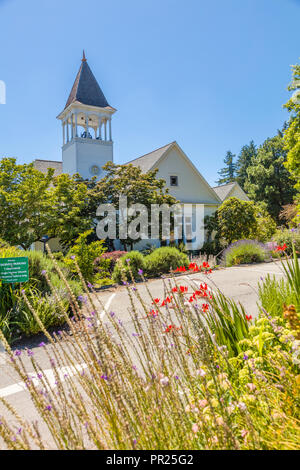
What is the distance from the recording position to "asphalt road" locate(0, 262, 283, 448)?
10.4 feet

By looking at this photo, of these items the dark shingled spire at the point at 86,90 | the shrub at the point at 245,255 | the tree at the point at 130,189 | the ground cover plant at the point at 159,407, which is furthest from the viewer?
the dark shingled spire at the point at 86,90

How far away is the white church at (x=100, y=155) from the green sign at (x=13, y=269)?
54.2 feet

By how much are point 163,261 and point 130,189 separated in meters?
6.03

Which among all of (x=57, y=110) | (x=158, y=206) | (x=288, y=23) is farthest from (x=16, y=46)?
(x=57, y=110)

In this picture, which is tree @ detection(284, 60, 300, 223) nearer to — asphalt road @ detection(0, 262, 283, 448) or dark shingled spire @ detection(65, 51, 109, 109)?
asphalt road @ detection(0, 262, 283, 448)

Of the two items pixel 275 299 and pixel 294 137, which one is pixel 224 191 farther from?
pixel 275 299

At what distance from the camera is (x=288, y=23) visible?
514 cm

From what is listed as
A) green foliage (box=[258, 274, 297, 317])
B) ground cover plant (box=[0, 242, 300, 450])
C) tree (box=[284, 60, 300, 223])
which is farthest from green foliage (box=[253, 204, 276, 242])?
ground cover plant (box=[0, 242, 300, 450])

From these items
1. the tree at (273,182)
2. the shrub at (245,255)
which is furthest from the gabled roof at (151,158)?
the tree at (273,182)

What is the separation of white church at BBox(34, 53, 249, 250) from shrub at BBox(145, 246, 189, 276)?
921 cm

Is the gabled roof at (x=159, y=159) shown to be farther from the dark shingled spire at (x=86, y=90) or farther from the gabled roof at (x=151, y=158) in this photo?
the dark shingled spire at (x=86, y=90)

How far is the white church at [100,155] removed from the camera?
2239 centimetres

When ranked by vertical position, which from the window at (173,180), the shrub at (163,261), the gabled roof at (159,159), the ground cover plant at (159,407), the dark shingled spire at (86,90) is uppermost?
the dark shingled spire at (86,90)

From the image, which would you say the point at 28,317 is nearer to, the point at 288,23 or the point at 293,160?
the point at 288,23
